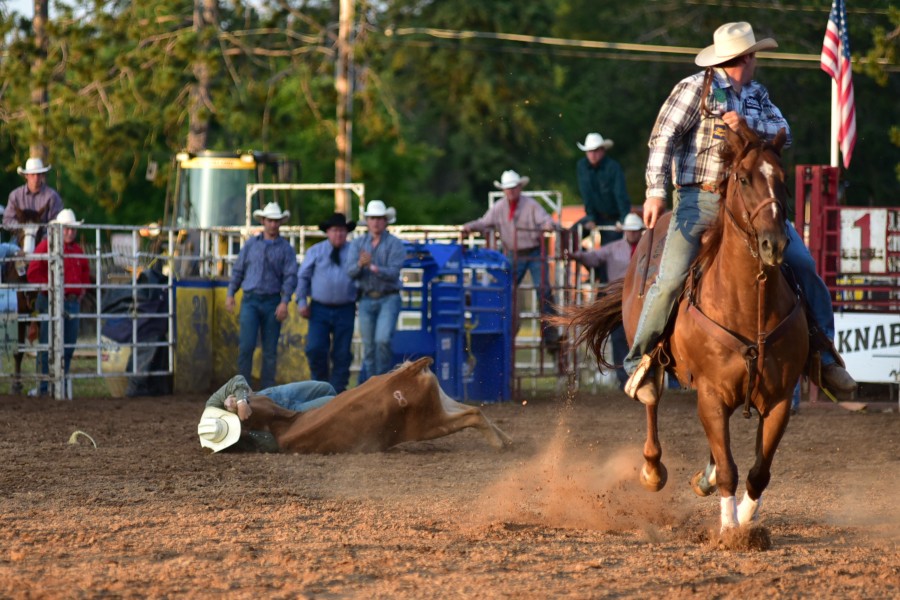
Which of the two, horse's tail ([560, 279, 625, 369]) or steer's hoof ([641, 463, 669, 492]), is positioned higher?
horse's tail ([560, 279, 625, 369])

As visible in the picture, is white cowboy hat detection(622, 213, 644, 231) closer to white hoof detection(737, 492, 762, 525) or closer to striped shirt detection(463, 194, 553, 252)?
striped shirt detection(463, 194, 553, 252)

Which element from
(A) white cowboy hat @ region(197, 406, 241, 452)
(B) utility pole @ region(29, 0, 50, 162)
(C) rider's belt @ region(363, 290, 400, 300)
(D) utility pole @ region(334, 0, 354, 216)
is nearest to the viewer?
(A) white cowboy hat @ region(197, 406, 241, 452)

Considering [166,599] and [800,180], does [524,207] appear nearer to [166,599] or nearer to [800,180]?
[800,180]

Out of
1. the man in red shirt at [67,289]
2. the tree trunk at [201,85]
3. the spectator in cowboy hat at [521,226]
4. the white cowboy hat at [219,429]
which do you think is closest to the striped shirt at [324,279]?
the spectator in cowboy hat at [521,226]

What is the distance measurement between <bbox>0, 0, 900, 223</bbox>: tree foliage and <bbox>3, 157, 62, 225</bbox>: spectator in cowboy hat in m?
5.39

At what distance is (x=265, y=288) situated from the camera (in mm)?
14312

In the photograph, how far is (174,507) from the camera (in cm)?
733

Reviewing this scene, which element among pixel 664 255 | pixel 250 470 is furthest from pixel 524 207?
pixel 664 255

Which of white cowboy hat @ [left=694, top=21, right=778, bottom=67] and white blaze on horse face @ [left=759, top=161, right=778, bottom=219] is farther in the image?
white cowboy hat @ [left=694, top=21, right=778, bottom=67]

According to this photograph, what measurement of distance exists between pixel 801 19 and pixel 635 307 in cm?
3104

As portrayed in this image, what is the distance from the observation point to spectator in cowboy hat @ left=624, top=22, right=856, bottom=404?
6875 millimetres

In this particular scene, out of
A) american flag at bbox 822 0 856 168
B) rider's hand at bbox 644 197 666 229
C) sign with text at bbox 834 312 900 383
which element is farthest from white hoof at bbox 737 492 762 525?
american flag at bbox 822 0 856 168

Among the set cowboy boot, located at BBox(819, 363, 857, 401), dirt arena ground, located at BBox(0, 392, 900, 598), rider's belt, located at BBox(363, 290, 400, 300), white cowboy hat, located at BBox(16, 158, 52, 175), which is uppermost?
white cowboy hat, located at BBox(16, 158, 52, 175)

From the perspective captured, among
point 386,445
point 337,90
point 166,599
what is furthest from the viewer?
point 337,90
